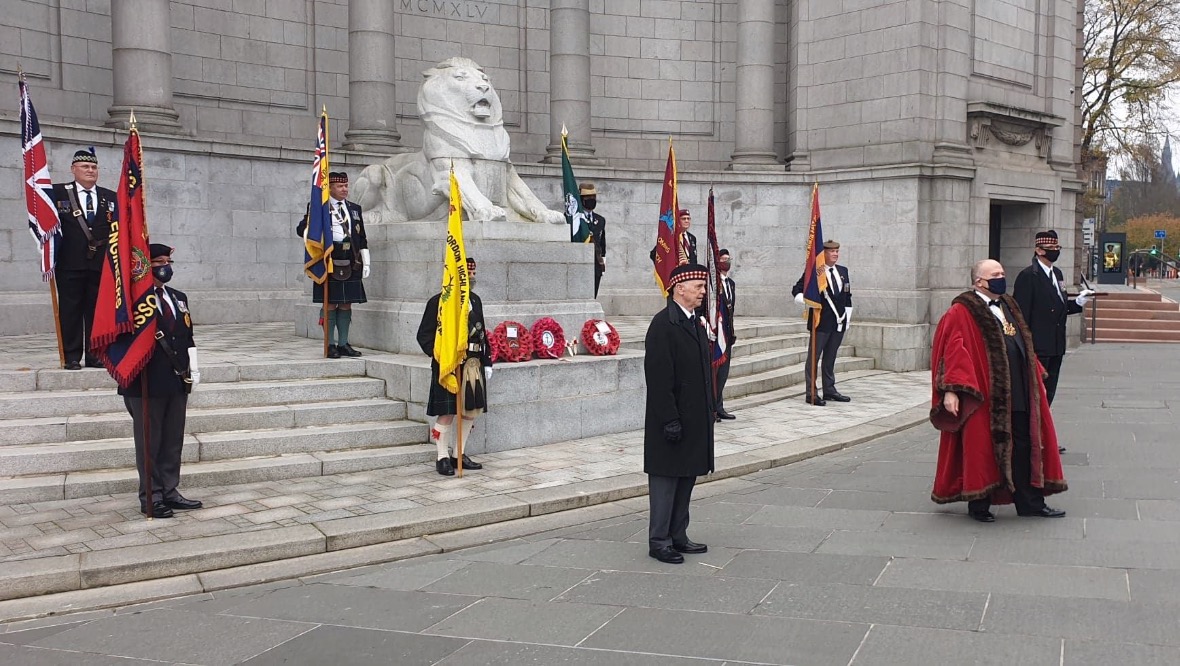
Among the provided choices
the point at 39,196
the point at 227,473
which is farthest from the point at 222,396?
the point at 39,196

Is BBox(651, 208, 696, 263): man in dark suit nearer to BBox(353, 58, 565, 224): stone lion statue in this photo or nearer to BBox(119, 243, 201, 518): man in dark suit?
BBox(353, 58, 565, 224): stone lion statue

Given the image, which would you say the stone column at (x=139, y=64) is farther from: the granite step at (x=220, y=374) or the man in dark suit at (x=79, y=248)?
the granite step at (x=220, y=374)

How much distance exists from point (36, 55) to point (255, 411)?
9001mm

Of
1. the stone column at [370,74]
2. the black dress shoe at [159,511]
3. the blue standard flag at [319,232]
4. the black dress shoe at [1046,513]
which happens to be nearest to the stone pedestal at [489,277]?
the blue standard flag at [319,232]

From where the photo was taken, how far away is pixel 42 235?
9.44 metres

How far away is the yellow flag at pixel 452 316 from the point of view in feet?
27.6

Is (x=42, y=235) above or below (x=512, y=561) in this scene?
above

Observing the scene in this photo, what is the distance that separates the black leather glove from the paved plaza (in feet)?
2.65

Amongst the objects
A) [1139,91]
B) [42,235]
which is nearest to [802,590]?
[42,235]

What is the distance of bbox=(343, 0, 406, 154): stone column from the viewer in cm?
1688

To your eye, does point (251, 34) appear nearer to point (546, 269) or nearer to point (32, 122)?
point (32, 122)

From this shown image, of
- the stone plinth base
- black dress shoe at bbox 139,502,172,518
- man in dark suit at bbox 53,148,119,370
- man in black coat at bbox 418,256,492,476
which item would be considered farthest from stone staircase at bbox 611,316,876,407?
black dress shoe at bbox 139,502,172,518

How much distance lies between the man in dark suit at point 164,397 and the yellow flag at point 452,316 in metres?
1.97

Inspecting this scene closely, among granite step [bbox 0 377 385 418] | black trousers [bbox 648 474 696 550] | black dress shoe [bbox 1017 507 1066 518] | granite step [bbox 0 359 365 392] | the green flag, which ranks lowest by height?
black dress shoe [bbox 1017 507 1066 518]
